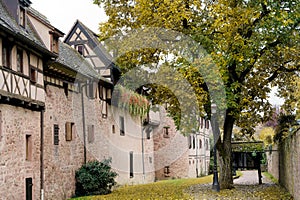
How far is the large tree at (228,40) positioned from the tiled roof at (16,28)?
346 cm

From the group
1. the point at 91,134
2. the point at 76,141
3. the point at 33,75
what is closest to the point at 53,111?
the point at 33,75

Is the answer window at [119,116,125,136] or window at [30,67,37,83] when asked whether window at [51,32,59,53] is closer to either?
window at [30,67,37,83]

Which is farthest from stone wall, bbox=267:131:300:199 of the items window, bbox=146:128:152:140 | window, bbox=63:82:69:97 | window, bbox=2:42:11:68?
window, bbox=146:128:152:140

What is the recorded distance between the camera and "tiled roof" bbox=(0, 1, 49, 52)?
1473cm

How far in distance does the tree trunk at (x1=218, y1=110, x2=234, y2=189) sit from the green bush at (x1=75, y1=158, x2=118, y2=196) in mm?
5381

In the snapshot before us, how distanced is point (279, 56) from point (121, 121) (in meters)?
12.0

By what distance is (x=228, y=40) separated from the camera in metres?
18.4

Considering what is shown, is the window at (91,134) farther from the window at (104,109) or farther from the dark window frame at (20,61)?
the dark window frame at (20,61)

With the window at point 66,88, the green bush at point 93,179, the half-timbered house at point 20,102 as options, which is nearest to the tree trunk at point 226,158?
the green bush at point 93,179

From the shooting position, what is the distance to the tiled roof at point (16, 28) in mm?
14734

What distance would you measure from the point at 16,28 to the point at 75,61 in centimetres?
796

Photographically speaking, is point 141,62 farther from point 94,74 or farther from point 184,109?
point 94,74

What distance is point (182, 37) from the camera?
64.8 feet

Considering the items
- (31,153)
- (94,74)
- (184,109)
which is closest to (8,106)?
(31,153)
